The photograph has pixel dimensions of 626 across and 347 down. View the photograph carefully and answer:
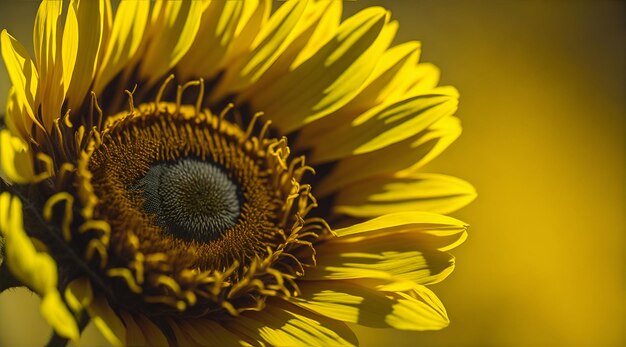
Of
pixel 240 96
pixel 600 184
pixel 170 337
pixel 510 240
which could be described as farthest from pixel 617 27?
pixel 170 337

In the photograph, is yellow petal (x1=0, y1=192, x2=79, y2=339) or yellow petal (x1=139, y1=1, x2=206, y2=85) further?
yellow petal (x1=139, y1=1, x2=206, y2=85)

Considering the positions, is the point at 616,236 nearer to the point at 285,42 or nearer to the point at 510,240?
the point at 510,240

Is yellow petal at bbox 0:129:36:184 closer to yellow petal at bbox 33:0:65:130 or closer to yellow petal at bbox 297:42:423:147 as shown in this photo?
yellow petal at bbox 33:0:65:130

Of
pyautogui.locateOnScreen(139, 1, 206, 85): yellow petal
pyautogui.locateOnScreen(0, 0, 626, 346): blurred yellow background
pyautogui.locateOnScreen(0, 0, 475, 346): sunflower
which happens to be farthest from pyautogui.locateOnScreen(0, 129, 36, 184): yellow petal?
pyautogui.locateOnScreen(0, 0, 626, 346): blurred yellow background

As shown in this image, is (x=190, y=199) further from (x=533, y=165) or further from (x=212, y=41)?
(x=533, y=165)

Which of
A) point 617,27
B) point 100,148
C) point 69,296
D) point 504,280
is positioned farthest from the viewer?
point 617,27

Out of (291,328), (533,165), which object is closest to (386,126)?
(291,328)

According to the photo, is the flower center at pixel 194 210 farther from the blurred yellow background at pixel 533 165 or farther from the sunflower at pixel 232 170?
the blurred yellow background at pixel 533 165
